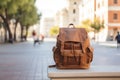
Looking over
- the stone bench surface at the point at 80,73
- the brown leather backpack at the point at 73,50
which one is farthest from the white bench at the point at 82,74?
the brown leather backpack at the point at 73,50

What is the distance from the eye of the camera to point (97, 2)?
296 feet

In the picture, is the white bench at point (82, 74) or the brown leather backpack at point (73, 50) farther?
the brown leather backpack at point (73, 50)

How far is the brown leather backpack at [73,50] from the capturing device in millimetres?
7992

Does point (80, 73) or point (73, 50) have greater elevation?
point (73, 50)

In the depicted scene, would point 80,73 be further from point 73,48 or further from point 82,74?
point 73,48

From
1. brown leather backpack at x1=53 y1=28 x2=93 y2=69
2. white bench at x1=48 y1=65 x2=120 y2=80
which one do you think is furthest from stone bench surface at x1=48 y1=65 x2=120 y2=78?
brown leather backpack at x1=53 y1=28 x2=93 y2=69

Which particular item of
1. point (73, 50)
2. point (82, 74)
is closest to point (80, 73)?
point (82, 74)

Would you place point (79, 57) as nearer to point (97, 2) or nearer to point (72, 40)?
point (72, 40)

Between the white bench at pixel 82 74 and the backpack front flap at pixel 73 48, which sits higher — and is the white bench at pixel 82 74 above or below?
below

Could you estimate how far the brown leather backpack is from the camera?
26.2ft

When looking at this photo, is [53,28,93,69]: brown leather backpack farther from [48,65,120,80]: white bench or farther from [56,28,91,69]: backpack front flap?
[48,65,120,80]: white bench

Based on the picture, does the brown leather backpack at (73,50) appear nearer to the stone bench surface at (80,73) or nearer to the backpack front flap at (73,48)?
the backpack front flap at (73,48)

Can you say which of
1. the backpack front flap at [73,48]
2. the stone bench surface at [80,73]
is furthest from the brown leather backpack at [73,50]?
the stone bench surface at [80,73]

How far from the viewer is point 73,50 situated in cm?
800
